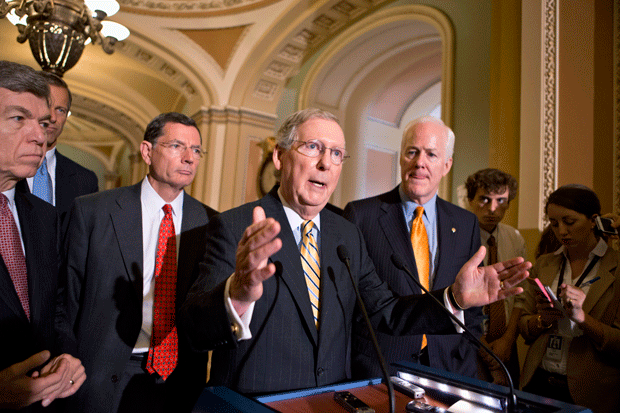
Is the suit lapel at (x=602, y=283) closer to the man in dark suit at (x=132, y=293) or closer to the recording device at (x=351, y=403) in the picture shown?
the recording device at (x=351, y=403)

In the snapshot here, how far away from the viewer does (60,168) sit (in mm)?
2293

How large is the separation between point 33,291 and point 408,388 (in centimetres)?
104

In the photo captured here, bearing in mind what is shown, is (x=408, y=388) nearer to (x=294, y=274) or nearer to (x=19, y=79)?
(x=294, y=274)

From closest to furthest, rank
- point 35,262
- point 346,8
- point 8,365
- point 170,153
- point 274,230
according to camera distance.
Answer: point 274,230 < point 8,365 < point 35,262 < point 170,153 < point 346,8

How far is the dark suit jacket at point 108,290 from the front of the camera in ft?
5.58

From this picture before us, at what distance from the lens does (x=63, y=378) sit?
125 cm

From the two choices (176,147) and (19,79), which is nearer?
(19,79)

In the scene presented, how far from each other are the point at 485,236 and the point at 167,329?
1701 millimetres

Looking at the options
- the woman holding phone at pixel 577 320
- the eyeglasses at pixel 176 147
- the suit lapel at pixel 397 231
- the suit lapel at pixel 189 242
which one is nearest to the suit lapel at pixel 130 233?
the suit lapel at pixel 189 242

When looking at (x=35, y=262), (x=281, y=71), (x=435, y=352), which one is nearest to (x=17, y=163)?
(x=35, y=262)

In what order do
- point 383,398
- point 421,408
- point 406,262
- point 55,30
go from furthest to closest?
point 55,30
point 406,262
point 383,398
point 421,408

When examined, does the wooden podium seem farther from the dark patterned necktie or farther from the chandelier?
the chandelier

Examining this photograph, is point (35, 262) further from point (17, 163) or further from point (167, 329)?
point (167, 329)

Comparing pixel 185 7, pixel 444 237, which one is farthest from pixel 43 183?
pixel 185 7
